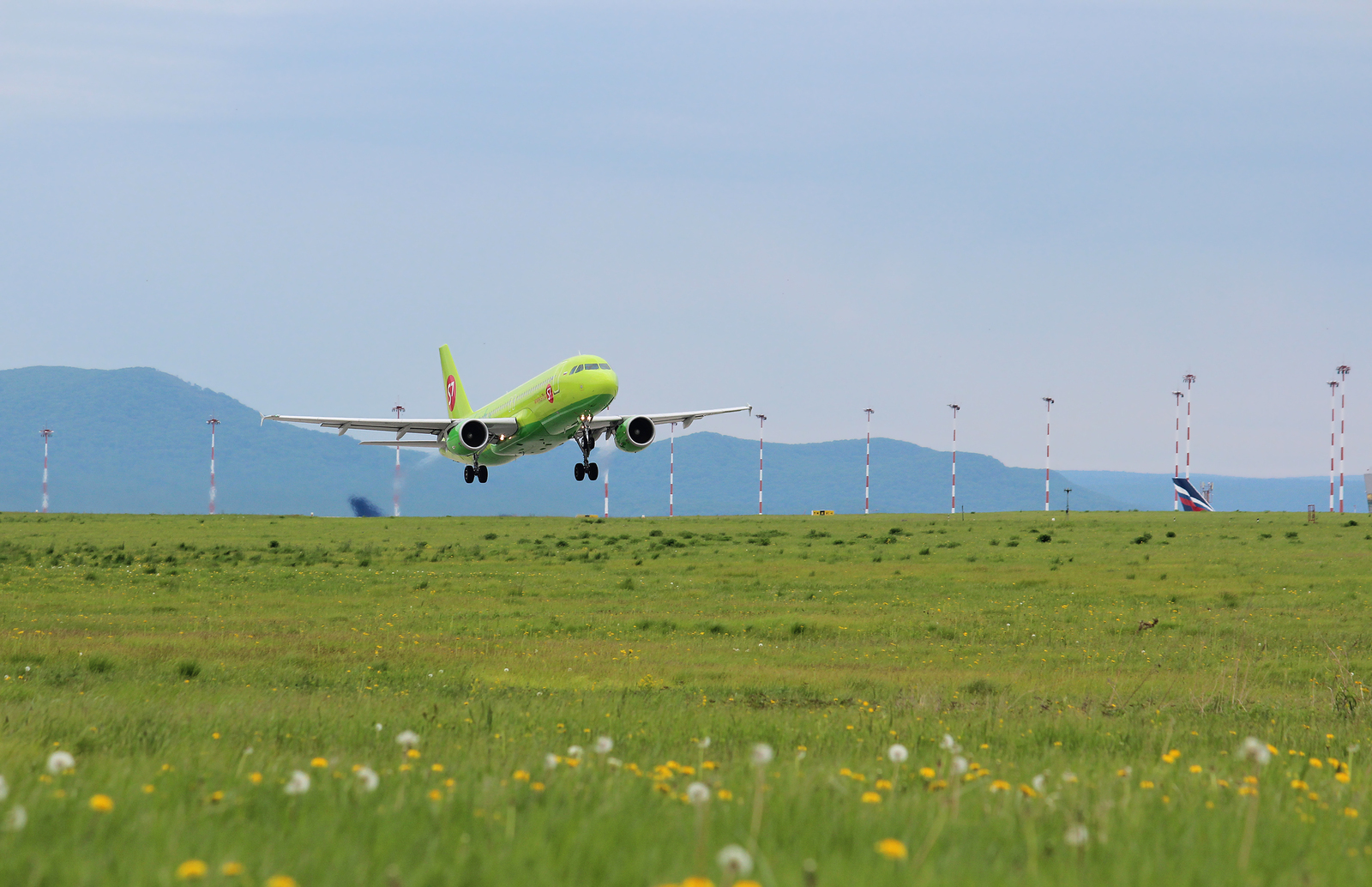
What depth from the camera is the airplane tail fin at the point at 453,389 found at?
85.1 meters

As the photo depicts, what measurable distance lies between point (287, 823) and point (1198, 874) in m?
4.01

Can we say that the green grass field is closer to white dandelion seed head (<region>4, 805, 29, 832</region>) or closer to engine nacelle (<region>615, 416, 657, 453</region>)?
white dandelion seed head (<region>4, 805, 29, 832</region>)

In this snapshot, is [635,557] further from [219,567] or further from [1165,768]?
[1165,768]

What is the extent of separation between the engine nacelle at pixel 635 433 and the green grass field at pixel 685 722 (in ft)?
28.3

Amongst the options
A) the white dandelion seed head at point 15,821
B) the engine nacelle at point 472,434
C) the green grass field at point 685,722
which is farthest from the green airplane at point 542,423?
the white dandelion seed head at point 15,821

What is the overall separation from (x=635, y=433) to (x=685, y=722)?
4510cm

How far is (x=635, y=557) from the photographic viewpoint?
5662 centimetres

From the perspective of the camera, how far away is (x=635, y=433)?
190 ft

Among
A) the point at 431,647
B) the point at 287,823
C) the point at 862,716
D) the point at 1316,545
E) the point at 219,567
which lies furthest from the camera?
the point at 1316,545

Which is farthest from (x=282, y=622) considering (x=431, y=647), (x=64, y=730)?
(x=64, y=730)

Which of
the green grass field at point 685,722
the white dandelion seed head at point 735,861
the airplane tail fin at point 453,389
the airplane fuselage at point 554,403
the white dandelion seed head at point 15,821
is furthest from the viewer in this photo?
the airplane tail fin at point 453,389

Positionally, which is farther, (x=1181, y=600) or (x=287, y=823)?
(x=1181, y=600)

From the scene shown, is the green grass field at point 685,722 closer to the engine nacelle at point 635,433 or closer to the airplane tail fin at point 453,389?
the engine nacelle at point 635,433

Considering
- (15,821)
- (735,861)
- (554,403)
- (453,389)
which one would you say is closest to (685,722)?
(15,821)
